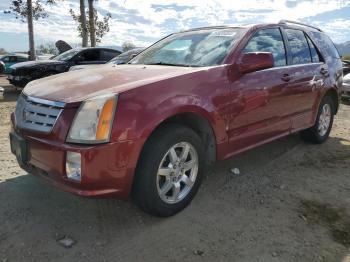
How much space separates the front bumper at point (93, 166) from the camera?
2.76 m

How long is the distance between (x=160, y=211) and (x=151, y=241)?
31 cm

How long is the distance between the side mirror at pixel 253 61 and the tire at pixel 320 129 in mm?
2063

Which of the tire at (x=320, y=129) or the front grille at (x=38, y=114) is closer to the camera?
the front grille at (x=38, y=114)

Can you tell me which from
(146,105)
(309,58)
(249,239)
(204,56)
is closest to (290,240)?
(249,239)

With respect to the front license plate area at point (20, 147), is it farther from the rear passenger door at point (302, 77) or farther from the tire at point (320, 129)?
the tire at point (320, 129)

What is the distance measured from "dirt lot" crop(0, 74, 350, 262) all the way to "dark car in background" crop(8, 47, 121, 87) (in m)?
7.22

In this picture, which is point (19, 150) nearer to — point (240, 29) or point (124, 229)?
point (124, 229)

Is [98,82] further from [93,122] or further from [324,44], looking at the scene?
[324,44]

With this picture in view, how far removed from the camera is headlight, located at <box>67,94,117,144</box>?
2771 millimetres

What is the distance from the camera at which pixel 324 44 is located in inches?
221

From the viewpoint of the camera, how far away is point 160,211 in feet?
10.6

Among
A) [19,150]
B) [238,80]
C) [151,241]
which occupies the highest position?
[238,80]

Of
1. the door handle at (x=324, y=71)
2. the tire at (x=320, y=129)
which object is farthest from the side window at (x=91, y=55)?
the door handle at (x=324, y=71)

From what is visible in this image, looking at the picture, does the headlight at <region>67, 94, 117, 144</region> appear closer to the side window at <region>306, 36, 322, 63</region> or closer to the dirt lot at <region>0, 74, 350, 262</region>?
the dirt lot at <region>0, 74, 350, 262</region>
